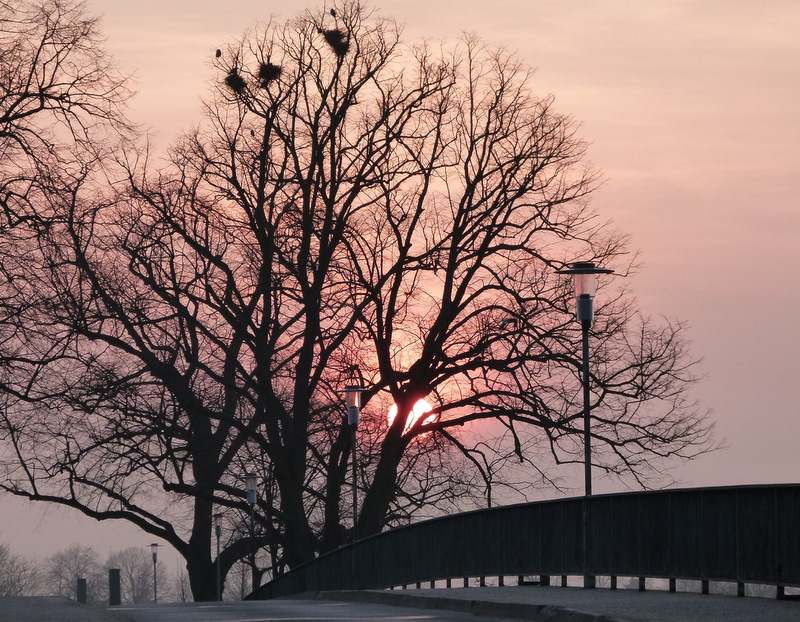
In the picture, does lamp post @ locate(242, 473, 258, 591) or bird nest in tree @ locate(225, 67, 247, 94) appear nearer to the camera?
bird nest in tree @ locate(225, 67, 247, 94)

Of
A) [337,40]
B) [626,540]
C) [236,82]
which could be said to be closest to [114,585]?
[236,82]

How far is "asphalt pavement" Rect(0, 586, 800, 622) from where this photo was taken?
39.8 ft

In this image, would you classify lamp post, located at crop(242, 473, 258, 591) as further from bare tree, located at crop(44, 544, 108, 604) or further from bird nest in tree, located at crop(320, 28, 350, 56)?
bare tree, located at crop(44, 544, 108, 604)

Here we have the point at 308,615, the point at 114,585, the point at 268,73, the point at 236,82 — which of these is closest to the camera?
the point at 308,615

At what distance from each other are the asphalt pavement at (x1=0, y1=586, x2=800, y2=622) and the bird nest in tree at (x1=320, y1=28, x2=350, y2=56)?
20584 millimetres

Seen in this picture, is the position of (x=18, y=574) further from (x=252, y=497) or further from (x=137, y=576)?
(x=252, y=497)

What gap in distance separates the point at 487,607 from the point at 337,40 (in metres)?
24.0

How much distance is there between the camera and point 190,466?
41688mm

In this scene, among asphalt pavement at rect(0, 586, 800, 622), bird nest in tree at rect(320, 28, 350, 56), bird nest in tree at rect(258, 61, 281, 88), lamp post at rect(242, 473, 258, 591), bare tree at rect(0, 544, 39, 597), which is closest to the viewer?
asphalt pavement at rect(0, 586, 800, 622)

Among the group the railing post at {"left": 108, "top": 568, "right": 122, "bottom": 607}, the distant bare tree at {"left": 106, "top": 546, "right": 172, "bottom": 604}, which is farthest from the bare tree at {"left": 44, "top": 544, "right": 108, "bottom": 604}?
the railing post at {"left": 108, "top": 568, "right": 122, "bottom": 607}

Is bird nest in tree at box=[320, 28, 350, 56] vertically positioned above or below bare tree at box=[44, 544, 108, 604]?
above

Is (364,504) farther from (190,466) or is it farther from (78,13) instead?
(78,13)

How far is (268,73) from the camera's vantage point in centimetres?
3619

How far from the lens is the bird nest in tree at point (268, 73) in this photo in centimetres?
3616
